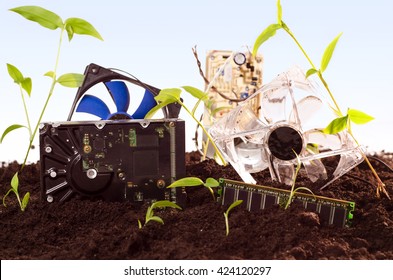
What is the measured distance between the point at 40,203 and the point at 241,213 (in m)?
0.85

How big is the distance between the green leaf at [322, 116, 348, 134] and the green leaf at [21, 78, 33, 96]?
125 cm

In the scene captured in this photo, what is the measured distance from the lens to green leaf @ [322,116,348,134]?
7.04 feet

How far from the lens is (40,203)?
2363mm

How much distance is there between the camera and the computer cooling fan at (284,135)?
Answer: 239 cm

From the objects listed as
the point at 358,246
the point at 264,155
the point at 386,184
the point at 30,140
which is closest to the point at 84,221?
the point at 30,140

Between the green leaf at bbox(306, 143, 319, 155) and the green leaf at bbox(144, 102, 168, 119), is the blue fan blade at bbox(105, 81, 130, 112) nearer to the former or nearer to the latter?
the green leaf at bbox(144, 102, 168, 119)

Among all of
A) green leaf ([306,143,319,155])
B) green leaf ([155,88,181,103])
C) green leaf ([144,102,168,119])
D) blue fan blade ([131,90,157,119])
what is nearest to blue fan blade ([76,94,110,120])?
blue fan blade ([131,90,157,119])

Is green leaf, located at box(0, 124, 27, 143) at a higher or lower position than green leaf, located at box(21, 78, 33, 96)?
lower

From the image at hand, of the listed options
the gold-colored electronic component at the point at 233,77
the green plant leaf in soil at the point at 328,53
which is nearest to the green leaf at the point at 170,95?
the green plant leaf in soil at the point at 328,53

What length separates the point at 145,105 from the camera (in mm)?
2553

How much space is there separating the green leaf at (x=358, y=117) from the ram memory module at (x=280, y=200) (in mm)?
330

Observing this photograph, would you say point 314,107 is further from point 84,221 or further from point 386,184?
point 84,221

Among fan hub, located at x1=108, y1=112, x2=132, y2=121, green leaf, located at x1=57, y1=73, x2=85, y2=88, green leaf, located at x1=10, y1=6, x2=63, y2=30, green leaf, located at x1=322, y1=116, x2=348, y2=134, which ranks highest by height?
green leaf, located at x1=10, y1=6, x2=63, y2=30

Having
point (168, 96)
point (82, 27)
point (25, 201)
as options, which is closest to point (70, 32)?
point (82, 27)
